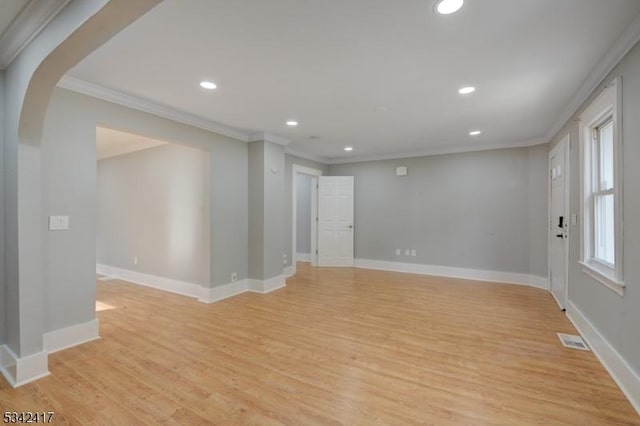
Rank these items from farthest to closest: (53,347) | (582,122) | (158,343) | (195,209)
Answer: (195,209) < (582,122) < (158,343) < (53,347)

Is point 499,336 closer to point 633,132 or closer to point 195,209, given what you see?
point 633,132

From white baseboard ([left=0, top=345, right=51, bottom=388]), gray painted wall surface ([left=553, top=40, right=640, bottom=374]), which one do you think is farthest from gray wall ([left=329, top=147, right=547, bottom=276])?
white baseboard ([left=0, top=345, right=51, bottom=388])

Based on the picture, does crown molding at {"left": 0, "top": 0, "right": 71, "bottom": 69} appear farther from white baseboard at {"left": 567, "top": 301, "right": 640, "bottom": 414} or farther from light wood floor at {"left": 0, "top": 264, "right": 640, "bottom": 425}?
white baseboard at {"left": 567, "top": 301, "right": 640, "bottom": 414}

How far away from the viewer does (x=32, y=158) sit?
2.20 metres

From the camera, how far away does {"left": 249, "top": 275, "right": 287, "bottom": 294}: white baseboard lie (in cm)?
458

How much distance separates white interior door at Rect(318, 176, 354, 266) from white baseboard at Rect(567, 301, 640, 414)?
413cm

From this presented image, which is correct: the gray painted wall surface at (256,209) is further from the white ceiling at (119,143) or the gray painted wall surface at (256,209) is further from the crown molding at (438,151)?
the crown molding at (438,151)

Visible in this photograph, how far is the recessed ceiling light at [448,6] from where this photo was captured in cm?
166

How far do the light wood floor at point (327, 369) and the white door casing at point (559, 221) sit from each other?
1.53ft

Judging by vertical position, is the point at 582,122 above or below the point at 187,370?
above

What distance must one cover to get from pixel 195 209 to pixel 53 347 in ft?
7.60

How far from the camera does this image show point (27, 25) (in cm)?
189

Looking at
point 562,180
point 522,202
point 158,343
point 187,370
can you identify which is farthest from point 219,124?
point 522,202

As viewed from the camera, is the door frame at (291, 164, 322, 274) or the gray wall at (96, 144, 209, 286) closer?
the gray wall at (96, 144, 209, 286)
